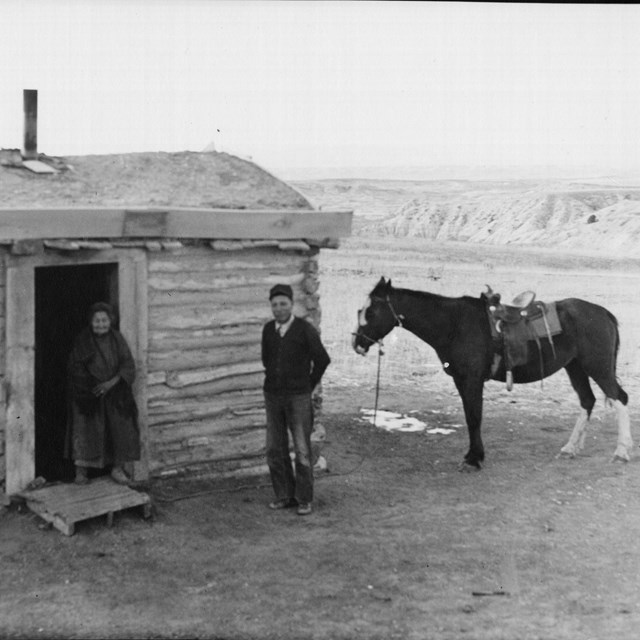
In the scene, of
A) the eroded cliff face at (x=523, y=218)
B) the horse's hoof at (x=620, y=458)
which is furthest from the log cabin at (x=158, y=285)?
the eroded cliff face at (x=523, y=218)

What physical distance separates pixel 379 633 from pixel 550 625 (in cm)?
110

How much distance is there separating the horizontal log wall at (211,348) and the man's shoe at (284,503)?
0.78m

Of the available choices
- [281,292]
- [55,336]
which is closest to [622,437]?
[281,292]

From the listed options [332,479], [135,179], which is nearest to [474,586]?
[332,479]

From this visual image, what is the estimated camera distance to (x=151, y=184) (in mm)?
8453

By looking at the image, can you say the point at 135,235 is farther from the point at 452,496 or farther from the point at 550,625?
the point at 550,625

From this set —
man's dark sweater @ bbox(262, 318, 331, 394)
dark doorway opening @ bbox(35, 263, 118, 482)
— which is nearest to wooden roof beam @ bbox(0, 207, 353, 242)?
man's dark sweater @ bbox(262, 318, 331, 394)

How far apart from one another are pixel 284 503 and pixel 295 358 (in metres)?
1.38

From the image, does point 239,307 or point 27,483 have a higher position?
point 239,307

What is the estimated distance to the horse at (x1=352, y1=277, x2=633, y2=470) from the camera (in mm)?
9023

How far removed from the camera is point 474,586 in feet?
20.0

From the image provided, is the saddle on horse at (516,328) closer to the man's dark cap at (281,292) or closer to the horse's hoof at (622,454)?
the horse's hoof at (622,454)

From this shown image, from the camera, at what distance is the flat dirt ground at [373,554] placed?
5496mm

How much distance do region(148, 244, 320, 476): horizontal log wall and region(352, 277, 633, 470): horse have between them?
95 centimetres
